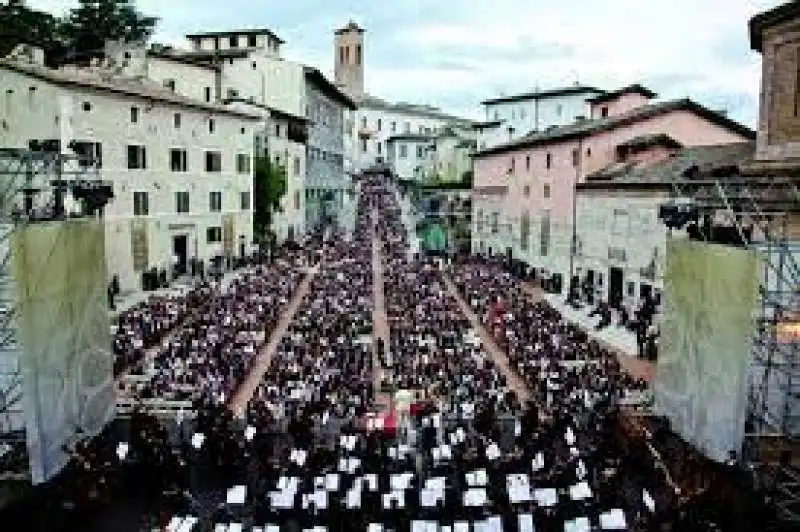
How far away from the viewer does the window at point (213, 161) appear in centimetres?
4559

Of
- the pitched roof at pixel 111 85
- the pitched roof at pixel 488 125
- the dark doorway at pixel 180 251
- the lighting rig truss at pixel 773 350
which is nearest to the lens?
the lighting rig truss at pixel 773 350

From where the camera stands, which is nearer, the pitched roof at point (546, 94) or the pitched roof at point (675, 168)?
the pitched roof at point (675, 168)

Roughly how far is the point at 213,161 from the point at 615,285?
22.3 meters

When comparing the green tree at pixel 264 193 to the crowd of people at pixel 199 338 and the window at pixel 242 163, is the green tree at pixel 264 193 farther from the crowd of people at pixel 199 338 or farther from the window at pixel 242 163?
the crowd of people at pixel 199 338

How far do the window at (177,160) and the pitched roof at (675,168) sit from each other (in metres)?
19.2

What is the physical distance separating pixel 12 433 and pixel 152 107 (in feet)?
83.7

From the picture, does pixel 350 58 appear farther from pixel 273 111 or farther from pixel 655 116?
pixel 655 116

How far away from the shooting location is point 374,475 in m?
15.9

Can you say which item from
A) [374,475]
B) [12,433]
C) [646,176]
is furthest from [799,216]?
[12,433]

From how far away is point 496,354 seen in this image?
1117 inches

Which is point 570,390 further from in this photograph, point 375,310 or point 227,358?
point 375,310

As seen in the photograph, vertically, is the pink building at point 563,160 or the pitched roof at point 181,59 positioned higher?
the pitched roof at point 181,59

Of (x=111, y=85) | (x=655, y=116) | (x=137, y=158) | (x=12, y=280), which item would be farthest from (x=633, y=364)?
(x=111, y=85)

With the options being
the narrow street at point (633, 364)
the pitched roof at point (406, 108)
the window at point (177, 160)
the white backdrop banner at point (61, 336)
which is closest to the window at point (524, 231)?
the window at point (177, 160)
